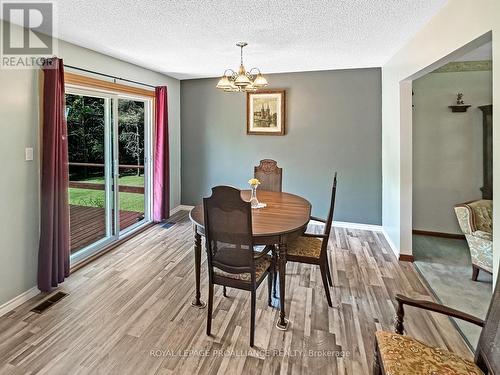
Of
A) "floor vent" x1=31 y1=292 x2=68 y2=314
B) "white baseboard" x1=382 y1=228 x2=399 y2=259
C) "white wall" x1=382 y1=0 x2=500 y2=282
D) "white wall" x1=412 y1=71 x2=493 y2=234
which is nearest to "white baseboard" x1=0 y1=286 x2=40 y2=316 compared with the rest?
"floor vent" x1=31 y1=292 x2=68 y2=314

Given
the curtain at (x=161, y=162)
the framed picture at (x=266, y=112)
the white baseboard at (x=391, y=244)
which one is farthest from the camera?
the framed picture at (x=266, y=112)

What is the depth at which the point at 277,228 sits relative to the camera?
2256 millimetres

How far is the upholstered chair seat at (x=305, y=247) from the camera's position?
2.55m

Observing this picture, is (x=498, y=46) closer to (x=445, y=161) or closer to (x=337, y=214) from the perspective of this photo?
(x=445, y=161)

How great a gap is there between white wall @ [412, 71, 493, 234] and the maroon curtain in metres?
4.56

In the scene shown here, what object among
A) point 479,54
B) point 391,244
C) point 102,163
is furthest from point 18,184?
point 479,54

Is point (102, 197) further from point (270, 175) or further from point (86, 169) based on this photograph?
point (270, 175)

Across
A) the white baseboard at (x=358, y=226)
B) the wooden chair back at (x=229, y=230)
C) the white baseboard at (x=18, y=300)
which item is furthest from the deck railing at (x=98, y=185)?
the white baseboard at (x=358, y=226)

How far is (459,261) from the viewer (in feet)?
11.7

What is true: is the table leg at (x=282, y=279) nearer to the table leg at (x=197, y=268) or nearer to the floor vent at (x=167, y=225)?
the table leg at (x=197, y=268)

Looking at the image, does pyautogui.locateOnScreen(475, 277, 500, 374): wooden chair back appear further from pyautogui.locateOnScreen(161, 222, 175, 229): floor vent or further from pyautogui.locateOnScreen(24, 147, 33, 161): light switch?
pyautogui.locateOnScreen(161, 222, 175, 229): floor vent

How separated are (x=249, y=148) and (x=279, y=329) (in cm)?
347

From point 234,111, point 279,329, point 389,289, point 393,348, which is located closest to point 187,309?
point 279,329

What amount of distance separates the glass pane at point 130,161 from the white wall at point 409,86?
145 inches
